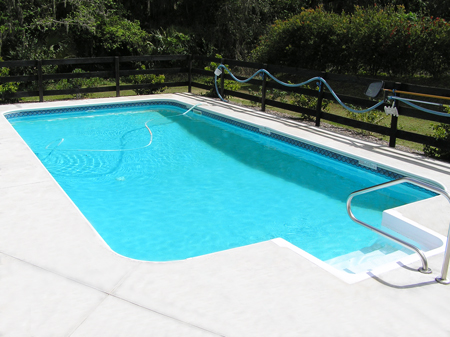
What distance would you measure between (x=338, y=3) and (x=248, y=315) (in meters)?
19.5

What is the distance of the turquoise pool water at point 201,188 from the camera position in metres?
4.76

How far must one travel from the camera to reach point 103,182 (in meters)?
6.25

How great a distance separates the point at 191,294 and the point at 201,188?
3.16 meters

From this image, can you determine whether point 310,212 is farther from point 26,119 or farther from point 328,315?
point 26,119

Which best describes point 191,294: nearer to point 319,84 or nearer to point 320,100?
point 320,100

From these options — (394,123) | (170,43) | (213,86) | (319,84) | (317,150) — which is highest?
(170,43)

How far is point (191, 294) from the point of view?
3.01m

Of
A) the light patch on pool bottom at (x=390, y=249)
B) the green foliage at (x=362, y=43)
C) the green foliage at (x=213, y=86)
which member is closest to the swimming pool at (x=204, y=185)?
the light patch on pool bottom at (x=390, y=249)

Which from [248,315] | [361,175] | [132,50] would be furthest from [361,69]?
[248,315]

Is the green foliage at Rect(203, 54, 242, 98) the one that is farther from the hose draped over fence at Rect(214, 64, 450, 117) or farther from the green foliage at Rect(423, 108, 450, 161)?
the green foliage at Rect(423, 108, 450, 161)

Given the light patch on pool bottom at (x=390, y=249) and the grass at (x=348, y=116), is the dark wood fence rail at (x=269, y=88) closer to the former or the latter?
the grass at (x=348, y=116)

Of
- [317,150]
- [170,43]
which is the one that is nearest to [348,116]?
[317,150]

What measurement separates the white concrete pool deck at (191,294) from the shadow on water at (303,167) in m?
2.26

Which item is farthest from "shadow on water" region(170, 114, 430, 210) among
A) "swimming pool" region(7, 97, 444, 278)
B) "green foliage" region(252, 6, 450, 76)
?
"green foliage" region(252, 6, 450, 76)
